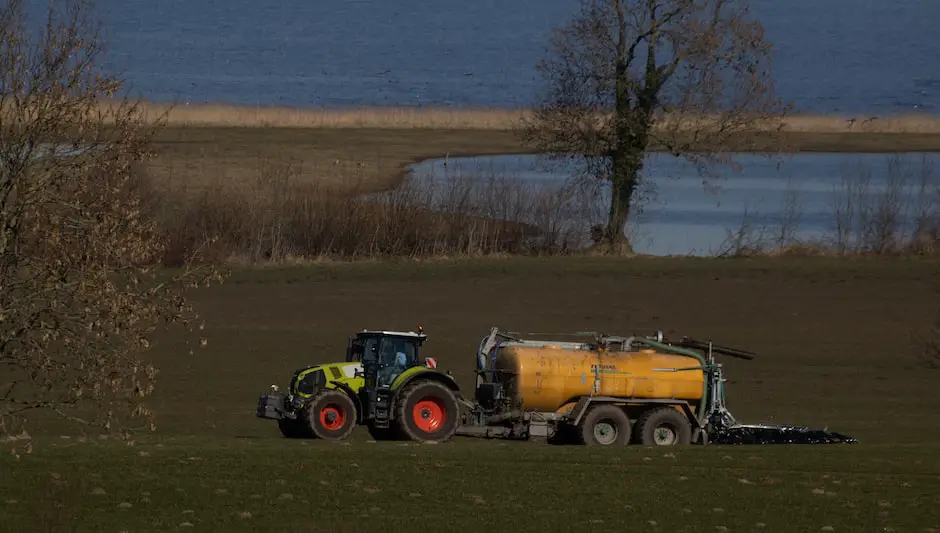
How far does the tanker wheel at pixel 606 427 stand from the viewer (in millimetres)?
25578

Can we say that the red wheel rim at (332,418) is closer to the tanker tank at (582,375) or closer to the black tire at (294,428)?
the black tire at (294,428)

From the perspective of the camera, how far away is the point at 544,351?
84.5ft

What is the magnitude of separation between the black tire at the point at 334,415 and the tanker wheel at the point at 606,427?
361 centimetres

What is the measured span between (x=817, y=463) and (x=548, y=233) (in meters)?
33.6

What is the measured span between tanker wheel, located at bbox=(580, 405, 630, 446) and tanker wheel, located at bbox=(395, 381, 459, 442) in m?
2.04

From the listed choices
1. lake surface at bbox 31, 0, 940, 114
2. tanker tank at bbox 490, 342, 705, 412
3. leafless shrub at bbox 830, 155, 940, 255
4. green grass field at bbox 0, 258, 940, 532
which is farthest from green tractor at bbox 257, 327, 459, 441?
lake surface at bbox 31, 0, 940, 114

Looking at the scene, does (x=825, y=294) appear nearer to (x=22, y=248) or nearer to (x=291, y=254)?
(x=291, y=254)

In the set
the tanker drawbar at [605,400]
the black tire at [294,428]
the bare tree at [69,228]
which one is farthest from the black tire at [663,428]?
the bare tree at [69,228]

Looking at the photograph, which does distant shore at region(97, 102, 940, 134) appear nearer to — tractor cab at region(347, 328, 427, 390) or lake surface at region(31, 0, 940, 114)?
lake surface at region(31, 0, 940, 114)

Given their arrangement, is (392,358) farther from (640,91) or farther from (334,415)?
(640,91)

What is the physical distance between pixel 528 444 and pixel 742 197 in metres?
41.6

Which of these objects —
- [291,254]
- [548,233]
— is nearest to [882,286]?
[548,233]

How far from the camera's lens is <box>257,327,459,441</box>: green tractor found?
25.0 metres

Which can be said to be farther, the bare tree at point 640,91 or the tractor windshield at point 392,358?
the bare tree at point 640,91
